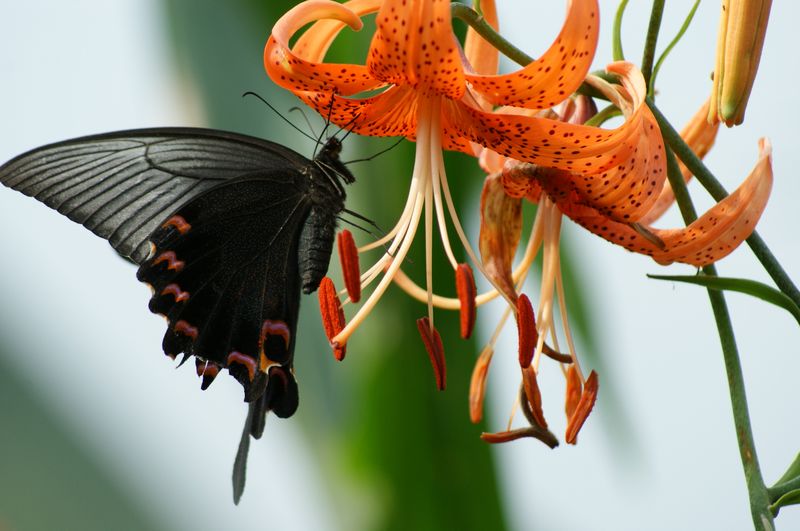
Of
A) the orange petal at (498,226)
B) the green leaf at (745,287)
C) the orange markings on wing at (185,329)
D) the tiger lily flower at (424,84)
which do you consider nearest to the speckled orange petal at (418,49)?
the tiger lily flower at (424,84)

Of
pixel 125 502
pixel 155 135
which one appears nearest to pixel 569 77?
pixel 155 135

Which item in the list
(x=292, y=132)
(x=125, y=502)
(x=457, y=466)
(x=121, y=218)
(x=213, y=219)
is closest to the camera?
(x=121, y=218)

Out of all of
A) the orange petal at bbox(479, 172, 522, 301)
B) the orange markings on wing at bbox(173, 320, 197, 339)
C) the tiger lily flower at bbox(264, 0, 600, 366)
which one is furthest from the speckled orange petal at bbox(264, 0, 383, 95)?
the orange markings on wing at bbox(173, 320, 197, 339)

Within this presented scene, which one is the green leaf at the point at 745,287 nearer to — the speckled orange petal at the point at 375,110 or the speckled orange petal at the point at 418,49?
the speckled orange petal at the point at 418,49

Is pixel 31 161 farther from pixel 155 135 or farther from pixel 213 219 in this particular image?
pixel 213 219

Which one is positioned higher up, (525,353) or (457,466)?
(525,353)

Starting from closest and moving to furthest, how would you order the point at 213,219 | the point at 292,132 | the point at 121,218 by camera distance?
the point at 121,218 → the point at 213,219 → the point at 292,132

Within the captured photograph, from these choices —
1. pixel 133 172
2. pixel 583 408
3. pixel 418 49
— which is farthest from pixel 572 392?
pixel 133 172
